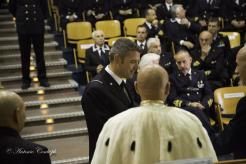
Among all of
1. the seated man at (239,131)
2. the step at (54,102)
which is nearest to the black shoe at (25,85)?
the step at (54,102)

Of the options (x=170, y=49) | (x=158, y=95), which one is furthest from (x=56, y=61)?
(x=158, y=95)

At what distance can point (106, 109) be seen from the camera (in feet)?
11.1

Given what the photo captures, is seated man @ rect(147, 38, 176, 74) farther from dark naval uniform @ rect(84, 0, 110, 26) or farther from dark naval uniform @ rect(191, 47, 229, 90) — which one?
dark naval uniform @ rect(84, 0, 110, 26)

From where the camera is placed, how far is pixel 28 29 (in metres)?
7.16

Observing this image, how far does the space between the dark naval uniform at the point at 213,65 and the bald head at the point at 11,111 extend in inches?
185

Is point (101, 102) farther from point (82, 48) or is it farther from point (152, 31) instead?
point (152, 31)

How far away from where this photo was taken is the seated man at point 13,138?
95.9 inches

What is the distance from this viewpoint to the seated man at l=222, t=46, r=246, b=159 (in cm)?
288

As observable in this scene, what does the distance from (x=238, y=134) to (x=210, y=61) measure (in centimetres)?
429

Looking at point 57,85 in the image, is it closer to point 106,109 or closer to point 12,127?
point 106,109

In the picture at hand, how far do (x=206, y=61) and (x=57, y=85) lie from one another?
216cm

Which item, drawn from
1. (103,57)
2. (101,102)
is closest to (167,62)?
(103,57)

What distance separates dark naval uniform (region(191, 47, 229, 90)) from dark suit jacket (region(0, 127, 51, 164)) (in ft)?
15.4

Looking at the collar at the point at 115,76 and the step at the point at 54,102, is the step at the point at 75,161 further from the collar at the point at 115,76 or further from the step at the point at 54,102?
the collar at the point at 115,76
